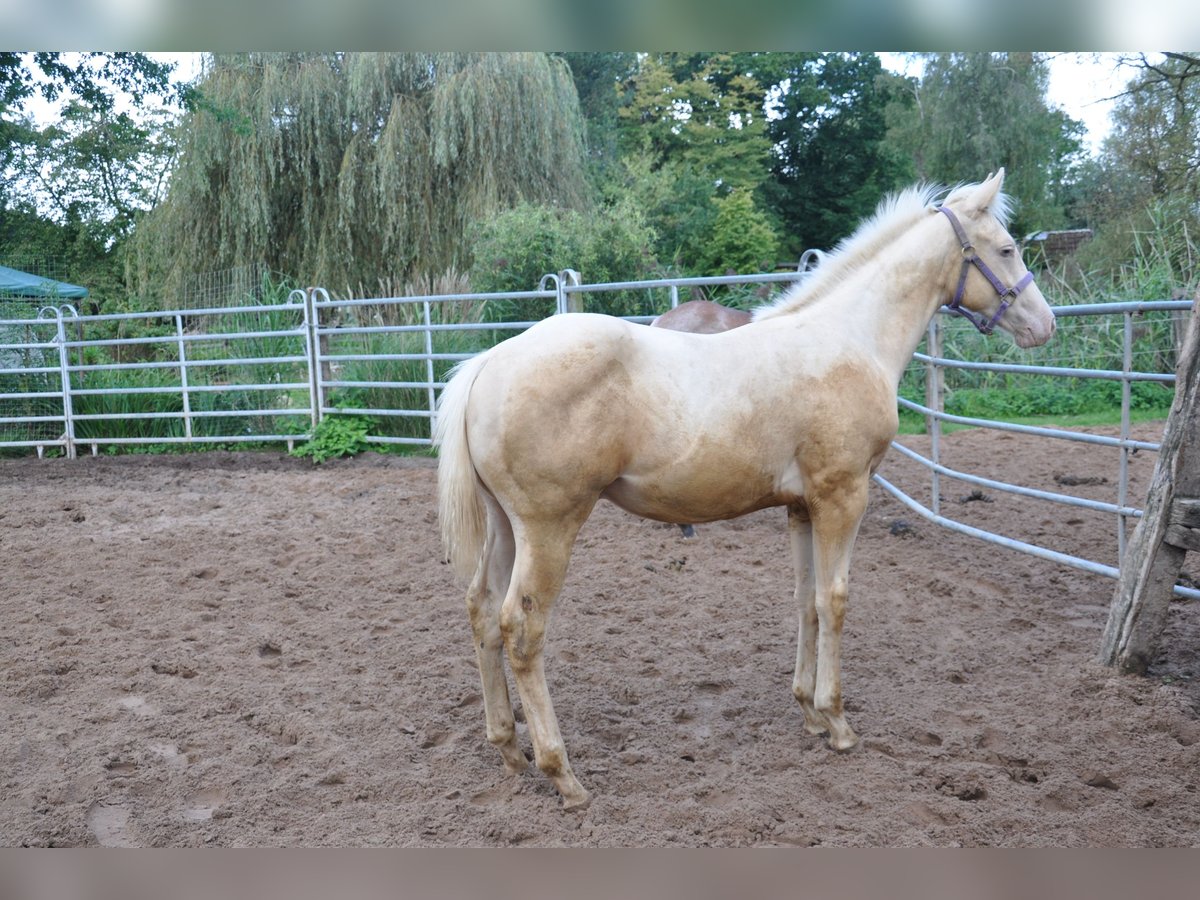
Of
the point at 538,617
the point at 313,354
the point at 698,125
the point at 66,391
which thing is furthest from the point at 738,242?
the point at 538,617

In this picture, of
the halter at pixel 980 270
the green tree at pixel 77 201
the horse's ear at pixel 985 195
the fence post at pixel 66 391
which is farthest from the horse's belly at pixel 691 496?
the green tree at pixel 77 201

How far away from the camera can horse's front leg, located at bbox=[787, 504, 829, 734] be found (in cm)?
316

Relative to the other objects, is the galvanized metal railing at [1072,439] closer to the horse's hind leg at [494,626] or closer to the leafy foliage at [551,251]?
the horse's hind leg at [494,626]

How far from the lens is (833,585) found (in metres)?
3.01

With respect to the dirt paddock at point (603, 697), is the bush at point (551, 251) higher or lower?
higher

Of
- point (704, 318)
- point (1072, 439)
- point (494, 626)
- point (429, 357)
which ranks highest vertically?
point (704, 318)

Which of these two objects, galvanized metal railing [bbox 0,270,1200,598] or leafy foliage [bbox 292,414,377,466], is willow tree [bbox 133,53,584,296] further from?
leafy foliage [bbox 292,414,377,466]

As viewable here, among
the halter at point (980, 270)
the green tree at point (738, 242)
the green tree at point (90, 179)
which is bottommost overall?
the halter at point (980, 270)

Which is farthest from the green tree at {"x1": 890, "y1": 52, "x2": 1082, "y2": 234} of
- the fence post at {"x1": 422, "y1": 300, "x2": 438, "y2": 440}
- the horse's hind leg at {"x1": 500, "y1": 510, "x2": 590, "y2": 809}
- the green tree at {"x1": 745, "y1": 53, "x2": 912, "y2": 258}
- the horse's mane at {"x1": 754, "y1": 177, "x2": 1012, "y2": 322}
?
the horse's hind leg at {"x1": 500, "y1": 510, "x2": 590, "y2": 809}

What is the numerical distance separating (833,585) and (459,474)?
1253mm

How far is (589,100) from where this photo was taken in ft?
87.1

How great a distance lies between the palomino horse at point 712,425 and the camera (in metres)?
2.63

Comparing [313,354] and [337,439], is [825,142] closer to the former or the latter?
[313,354]

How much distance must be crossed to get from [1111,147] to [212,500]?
13.1m
